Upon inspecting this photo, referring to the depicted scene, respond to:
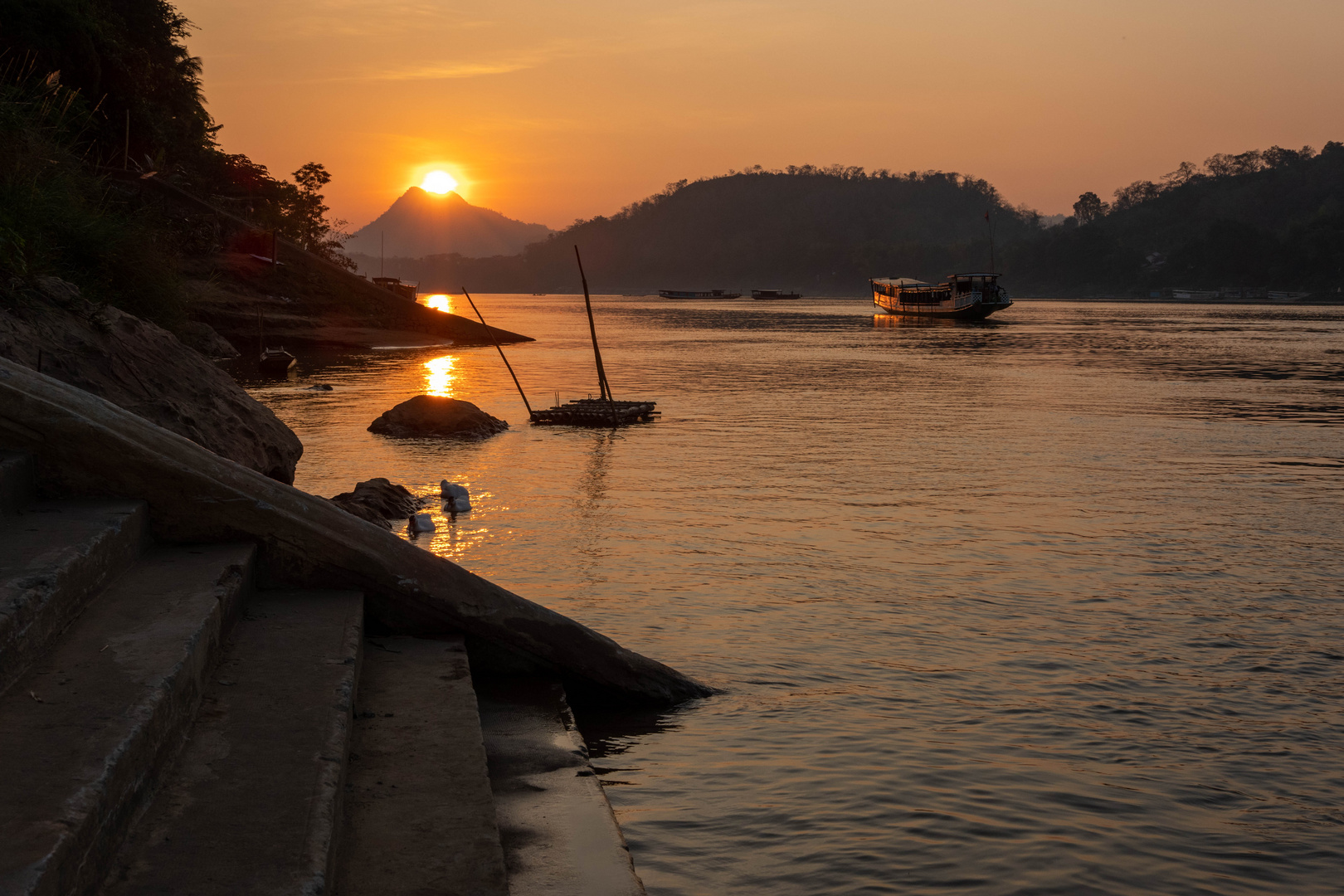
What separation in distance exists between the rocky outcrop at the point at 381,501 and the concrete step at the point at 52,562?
22.2 ft

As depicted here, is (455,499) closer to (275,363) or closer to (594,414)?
(594,414)

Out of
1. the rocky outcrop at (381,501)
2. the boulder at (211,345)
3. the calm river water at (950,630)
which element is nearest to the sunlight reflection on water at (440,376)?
the boulder at (211,345)

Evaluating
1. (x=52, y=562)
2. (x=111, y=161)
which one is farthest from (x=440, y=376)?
(x=52, y=562)

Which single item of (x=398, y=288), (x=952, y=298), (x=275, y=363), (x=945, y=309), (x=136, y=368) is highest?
(x=398, y=288)

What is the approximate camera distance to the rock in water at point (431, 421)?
18.8 meters

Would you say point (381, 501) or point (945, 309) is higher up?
point (945, 309)

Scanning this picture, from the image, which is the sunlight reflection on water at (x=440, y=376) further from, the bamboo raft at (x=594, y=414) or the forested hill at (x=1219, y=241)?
the forested hill at (x=1219, y=241)

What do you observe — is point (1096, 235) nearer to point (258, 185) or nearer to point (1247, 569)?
point (258, 185)

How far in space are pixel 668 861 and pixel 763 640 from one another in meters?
2.99

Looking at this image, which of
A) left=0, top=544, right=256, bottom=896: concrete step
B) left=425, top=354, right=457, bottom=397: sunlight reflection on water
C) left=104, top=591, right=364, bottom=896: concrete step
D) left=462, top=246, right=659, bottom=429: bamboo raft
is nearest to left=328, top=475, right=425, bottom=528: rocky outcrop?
left=104, top=591, right=364, bottom=896: concrete step

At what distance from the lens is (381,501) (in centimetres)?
1173

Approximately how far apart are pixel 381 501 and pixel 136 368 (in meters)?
3.56

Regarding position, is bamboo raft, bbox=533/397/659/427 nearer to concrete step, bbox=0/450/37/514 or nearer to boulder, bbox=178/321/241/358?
boulder, bbox=178/321/241/358

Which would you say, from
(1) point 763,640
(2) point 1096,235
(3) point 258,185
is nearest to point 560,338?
(3) point 258,185
